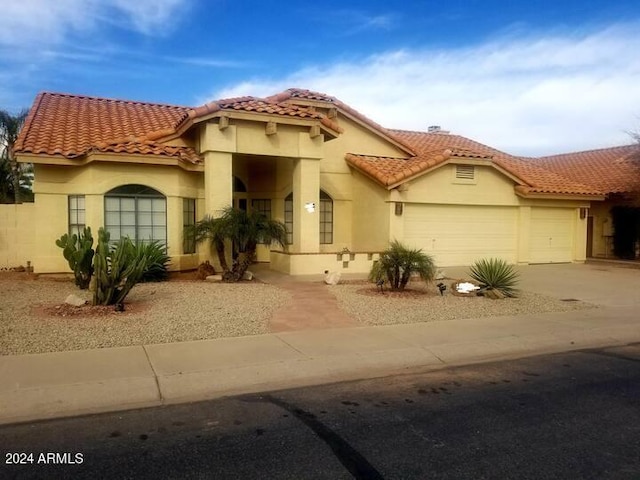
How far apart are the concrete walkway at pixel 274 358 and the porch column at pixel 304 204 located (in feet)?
18.4

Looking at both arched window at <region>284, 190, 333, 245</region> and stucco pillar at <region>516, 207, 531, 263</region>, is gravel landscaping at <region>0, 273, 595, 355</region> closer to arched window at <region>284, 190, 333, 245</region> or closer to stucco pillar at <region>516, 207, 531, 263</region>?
arched window at <region>284, 190, 333, 245</region>

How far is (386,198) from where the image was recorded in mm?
17781

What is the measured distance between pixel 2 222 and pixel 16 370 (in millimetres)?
11456

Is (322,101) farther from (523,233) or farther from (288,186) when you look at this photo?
(523,233)

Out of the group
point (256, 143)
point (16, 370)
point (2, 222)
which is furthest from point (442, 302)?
point (2, 222)

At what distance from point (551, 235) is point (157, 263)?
589 inches

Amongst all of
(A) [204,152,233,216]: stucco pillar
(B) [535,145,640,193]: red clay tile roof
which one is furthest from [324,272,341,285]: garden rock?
(B) [535,145,640,193]: red clay tile roof

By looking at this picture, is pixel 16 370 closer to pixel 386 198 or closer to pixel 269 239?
pixel 269 239

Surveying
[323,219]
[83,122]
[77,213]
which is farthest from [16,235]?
[323,219]

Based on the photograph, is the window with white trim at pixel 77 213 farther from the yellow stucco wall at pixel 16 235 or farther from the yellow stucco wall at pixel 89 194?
the yellow stucco wall at pixel 16 235

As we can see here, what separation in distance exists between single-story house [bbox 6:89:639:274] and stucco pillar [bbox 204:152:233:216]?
0.09 ft

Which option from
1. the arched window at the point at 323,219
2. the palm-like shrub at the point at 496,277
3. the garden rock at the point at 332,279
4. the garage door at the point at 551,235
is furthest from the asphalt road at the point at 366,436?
the garage door at the point at 551,235

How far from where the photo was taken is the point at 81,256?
12.3 metres

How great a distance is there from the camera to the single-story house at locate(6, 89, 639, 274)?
1516cm
